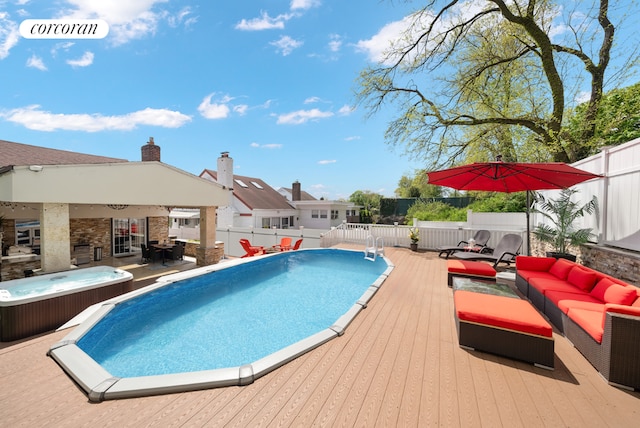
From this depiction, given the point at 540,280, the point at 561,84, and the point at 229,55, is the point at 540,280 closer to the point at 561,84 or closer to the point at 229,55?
the point at 561,84

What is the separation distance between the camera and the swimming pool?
2764mm

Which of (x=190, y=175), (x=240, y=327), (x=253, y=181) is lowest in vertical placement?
(x=240, y=327)

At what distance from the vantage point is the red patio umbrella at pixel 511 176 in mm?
4895

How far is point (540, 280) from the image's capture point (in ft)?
15.4

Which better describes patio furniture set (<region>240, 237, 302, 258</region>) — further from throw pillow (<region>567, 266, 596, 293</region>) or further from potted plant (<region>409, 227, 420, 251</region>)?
throw pillow (<region>567, 266, 596, 293</region>)

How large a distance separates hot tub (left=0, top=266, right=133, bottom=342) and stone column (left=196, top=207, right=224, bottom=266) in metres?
4.14

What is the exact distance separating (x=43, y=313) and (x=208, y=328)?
2.80m

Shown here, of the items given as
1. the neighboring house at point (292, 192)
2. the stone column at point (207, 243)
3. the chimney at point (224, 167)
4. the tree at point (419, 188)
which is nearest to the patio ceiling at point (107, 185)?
the stone column at point (207, 243)

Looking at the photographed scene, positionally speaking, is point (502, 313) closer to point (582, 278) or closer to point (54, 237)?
point (582, 278)

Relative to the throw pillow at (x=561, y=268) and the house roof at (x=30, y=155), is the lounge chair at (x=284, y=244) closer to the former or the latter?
the house roof at (x=30, y=155)

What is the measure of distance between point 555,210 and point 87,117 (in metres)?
18.4

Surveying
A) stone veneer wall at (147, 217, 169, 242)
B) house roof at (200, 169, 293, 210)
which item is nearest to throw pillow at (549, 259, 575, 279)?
stone veneer wall at (147, 217, 169, 242)

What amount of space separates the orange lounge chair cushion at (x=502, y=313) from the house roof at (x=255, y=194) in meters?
17.2

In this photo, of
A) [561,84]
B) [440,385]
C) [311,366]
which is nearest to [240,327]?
[311,366]
